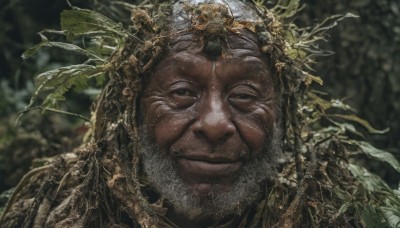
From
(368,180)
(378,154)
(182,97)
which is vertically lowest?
(368,180)

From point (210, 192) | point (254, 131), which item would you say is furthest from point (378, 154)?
point (210, 192)

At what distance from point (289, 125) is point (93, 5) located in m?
1.63

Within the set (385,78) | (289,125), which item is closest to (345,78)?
(385,78)

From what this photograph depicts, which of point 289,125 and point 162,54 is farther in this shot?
point 289,125

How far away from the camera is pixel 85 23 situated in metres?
2.67

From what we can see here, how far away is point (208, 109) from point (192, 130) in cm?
10

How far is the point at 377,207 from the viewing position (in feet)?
8.80

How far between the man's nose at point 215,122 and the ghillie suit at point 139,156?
0.20m

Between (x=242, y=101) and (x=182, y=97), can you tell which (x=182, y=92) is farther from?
(x=242, y=101)

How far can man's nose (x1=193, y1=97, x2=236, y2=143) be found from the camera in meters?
2.50

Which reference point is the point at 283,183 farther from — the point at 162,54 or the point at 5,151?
the point at 5,151

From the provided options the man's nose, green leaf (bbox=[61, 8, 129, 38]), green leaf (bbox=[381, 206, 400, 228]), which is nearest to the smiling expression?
the man's nose

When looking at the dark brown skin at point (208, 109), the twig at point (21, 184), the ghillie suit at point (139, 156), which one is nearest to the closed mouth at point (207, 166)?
the dark brown skin at point (208, 109)

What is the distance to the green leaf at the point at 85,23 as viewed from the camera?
2.63 metres
